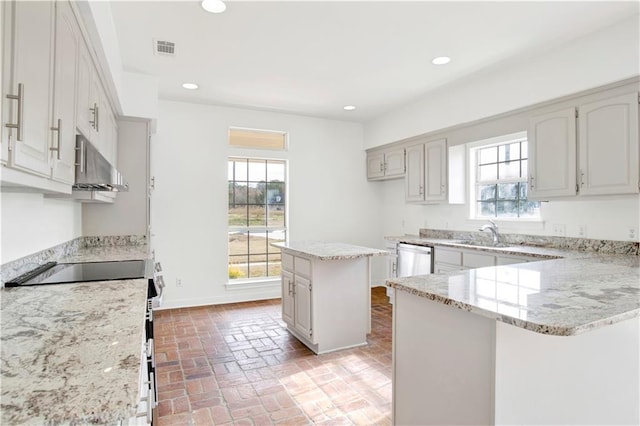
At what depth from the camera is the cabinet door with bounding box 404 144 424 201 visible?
5035 millimetres

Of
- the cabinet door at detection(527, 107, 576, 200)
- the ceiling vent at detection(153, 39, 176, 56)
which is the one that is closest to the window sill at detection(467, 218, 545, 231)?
the cabinet door at detection(527, 107, 576, 200)

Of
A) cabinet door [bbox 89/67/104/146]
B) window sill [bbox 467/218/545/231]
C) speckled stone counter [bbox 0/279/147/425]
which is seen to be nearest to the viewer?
speckled stone counter [bbox 0/279/147/425]

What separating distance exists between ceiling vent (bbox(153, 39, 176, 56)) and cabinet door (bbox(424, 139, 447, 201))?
10.9 ft

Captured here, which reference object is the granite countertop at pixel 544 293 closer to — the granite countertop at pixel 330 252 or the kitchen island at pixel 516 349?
the kitchen island at pixel 516 349

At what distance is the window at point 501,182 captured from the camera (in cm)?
413

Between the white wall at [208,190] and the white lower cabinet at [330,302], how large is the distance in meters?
1.94

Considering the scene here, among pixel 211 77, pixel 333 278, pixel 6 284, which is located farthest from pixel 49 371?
pixel 211 77

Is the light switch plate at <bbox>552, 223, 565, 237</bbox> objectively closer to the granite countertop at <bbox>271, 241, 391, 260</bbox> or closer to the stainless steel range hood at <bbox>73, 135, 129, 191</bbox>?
the granite countertop at <bbox>271, 241, 391, 260</bbox>

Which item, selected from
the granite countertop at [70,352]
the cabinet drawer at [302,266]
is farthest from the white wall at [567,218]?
the granite countertop at [70,352]

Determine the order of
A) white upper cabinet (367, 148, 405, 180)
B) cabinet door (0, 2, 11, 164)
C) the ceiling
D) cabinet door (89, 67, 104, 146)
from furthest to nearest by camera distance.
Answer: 1. white upper cabinet (367, 148, 405, 180)
2. the ceiling
3. cabinet door (89, 67, 104, 146)
4. cabinet door (0, 2, 11, 164)

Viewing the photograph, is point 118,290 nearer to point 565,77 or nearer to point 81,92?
point 81,92

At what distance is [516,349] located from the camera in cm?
140

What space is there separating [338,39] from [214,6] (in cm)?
106

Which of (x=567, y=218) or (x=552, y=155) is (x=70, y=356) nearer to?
(x=552, y=155)
